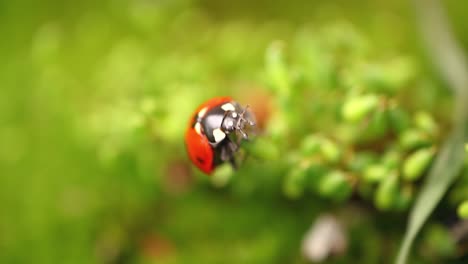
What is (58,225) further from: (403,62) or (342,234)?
(403,62)

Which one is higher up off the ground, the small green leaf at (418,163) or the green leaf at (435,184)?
the small green leaf at (418,163)

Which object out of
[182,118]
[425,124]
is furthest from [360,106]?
[182,118]

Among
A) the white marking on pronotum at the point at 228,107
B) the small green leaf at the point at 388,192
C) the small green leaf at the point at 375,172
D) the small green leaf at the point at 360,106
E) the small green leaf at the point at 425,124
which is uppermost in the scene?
the white marking on pronotum at the point at 228,107

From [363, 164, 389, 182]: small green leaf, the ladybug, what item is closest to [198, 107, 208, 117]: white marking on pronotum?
the ladybug

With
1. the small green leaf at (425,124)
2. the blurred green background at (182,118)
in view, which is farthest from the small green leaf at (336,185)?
the small green leaf at (425,124)

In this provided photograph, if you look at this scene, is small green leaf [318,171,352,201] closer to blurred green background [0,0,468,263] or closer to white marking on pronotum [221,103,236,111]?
blurred green background [0,0,468,263]

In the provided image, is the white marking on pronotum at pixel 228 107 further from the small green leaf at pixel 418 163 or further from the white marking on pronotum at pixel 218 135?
the small green leaf at pixel 418 163
